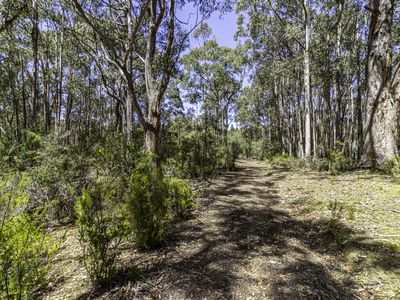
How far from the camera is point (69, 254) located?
327 centimetres

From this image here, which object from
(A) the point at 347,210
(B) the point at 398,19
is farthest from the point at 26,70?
(B) the point at 398,19

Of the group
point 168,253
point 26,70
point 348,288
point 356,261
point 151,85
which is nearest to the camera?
point 348,288

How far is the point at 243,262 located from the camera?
8.30 feet

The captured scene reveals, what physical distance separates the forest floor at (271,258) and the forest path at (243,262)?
0.01 meters

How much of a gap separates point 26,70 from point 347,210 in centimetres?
2604

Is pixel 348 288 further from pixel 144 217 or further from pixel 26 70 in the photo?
pixel 26 70

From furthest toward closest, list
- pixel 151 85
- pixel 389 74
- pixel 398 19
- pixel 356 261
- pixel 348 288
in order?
pixel 398 19
pixel 389 74
pixel 151 85
pixel 356 261
pixel 348 288

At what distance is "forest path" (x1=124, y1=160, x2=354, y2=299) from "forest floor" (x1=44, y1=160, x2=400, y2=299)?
0.03 feet

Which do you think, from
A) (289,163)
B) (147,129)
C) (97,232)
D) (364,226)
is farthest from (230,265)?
(289,163)

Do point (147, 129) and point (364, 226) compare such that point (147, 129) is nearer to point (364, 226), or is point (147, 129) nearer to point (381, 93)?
point (364, 226)

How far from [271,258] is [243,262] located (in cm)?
40

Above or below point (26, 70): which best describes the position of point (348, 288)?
below

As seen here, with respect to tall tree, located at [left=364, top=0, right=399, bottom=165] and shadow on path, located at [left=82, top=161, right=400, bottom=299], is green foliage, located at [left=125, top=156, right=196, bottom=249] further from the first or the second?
tall tree, located at [left=364, top=0, right=399, bottom=165]

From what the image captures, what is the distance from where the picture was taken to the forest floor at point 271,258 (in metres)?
2.02
